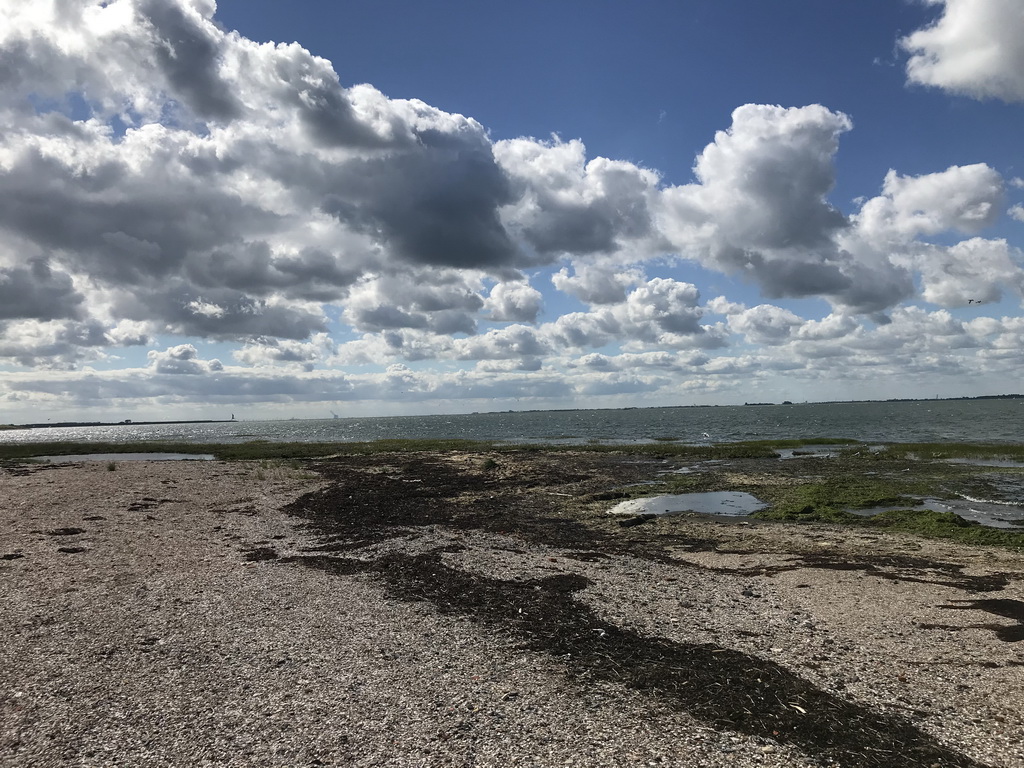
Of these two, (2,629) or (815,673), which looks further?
(2,629)

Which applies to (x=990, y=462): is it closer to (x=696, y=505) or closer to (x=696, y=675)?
(x=696, y=505)

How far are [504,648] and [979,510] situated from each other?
30.4m

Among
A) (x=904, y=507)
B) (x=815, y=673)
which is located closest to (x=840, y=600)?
(x=815, y=673)

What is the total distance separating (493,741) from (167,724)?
5340 mm

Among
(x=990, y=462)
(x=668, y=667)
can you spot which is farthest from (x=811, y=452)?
(x=668, y=667)

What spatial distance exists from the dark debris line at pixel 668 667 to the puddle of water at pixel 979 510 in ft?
62.5

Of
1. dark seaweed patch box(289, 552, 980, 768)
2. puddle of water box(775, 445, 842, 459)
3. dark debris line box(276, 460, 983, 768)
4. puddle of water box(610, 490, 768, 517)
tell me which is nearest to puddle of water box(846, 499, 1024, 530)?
puddle of water box(610, 490, 768, 517)

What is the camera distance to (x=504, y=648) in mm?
12219

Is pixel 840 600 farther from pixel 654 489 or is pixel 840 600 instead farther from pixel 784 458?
pixel 784 458

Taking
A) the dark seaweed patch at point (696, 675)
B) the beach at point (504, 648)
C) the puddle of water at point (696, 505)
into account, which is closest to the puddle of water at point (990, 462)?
the puddle of water at point (696, 505)

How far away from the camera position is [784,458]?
57594 mm

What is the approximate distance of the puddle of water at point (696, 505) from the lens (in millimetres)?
30703

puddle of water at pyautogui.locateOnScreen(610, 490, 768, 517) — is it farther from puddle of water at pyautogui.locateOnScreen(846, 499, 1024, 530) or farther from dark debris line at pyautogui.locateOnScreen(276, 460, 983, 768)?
dark debris line at pyautogui.locateOnScreen(276, 460, 983, 768)

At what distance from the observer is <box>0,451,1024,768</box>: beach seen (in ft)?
28.5
